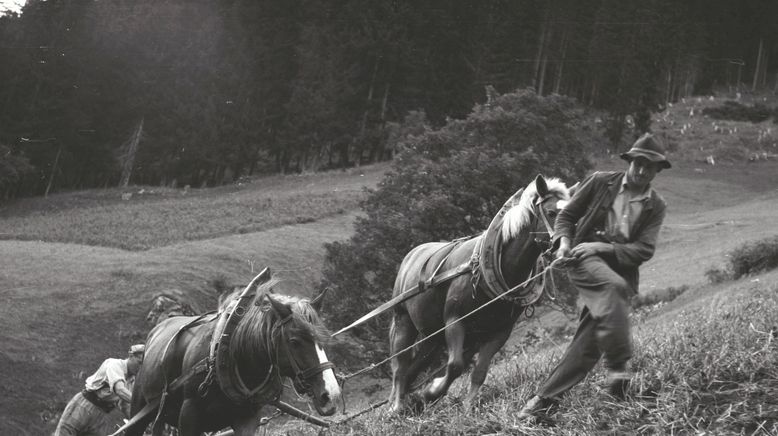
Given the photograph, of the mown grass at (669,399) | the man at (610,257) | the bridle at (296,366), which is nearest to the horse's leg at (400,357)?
the mown grass at (669,399)

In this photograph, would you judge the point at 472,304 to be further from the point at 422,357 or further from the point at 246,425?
the point at 246,425

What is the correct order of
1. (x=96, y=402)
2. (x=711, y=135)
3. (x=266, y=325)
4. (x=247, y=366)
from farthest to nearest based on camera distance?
(x=711, y=135) < (x=96, y=402) < (x=247, y=366) < (x=266, y=325)

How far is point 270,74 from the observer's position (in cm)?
6719

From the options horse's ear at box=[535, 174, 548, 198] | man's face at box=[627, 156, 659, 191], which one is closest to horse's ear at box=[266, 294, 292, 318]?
horse's ear at box=[535, 174, 548, 198]

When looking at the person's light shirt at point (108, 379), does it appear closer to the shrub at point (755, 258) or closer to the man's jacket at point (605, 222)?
the man's jacket at point (605, 222)

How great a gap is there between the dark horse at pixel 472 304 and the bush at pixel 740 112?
8038 cm

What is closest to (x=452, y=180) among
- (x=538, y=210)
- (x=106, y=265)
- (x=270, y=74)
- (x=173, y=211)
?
(x=538, y=210)

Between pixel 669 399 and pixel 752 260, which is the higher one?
pixel 669 399

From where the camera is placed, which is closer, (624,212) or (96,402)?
(624,212)

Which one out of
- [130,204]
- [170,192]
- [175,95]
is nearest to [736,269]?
[130,204]

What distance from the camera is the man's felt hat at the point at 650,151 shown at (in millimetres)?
6426

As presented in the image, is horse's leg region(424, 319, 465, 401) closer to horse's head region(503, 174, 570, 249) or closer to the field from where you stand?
the field

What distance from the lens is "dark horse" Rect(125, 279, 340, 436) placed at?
730cm

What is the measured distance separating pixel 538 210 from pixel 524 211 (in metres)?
0.17
